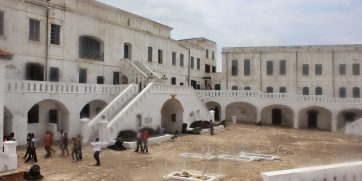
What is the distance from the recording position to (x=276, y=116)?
40156 millimetres

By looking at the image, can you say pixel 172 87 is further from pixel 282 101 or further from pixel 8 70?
pixel 282 101

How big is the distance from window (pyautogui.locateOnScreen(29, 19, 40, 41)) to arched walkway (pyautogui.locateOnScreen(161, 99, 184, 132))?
11834 mm

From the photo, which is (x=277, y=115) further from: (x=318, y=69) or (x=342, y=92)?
(x=342, y=92)

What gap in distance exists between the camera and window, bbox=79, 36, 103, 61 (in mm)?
27453

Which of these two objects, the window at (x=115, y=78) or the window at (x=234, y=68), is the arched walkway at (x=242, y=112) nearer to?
the window at (x=234, y=68)

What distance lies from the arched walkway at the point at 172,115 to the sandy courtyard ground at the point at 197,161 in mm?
2735

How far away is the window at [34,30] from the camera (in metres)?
23.4

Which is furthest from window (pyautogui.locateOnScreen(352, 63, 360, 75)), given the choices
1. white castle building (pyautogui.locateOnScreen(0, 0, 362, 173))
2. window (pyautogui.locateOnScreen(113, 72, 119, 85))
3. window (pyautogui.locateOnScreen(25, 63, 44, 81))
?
window (pyautogui.locateOnScreen(25, 63, 44, 81))

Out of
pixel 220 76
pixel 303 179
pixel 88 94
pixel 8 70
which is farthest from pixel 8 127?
pixel 220 76

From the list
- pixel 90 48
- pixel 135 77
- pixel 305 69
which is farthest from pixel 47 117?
pixel 305 69

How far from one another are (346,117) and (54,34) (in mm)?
32388

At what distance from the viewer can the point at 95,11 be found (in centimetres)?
2897

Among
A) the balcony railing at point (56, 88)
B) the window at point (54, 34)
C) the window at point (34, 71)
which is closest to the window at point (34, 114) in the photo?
the window at point (34, 71)

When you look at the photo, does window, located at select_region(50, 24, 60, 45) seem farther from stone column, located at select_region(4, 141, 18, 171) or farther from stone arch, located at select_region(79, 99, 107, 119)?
stone column, located at select_region(4, 141, 18, 171)
